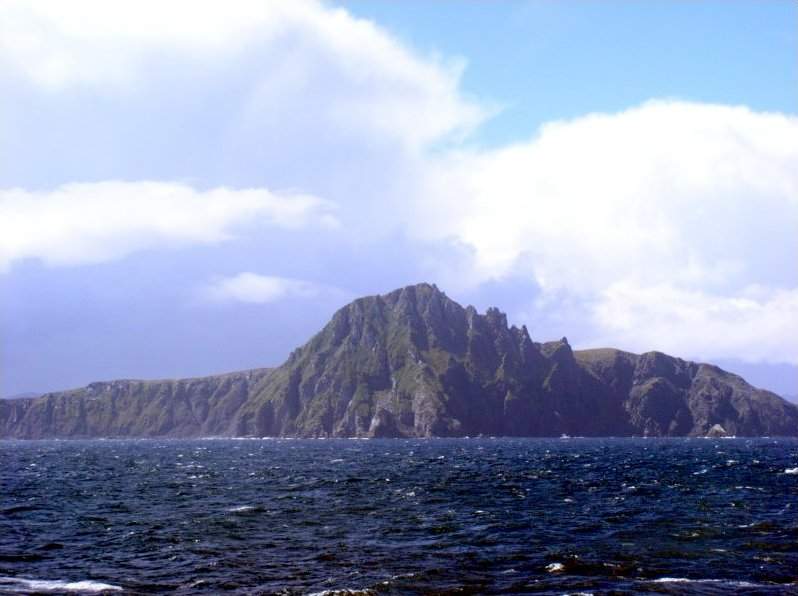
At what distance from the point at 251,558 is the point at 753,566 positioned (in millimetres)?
26339

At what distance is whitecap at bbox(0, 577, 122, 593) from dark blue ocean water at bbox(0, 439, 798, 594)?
0.11 metres

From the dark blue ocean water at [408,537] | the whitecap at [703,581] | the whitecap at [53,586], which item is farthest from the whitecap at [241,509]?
the whitecap at [703,581]

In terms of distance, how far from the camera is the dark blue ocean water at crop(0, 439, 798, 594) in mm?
35812

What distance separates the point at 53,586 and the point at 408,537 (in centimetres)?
2121

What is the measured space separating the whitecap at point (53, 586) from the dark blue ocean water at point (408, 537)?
114mm

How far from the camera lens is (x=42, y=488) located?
83.7 metres

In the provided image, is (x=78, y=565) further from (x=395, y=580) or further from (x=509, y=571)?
(x=509, y=571)

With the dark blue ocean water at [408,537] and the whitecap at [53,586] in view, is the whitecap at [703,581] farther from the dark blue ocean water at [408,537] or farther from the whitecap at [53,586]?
the whitecap at [53,586]

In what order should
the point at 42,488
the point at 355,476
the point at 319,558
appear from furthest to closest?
the point at 355,476 < the point at 42,488 < the point at 319,558

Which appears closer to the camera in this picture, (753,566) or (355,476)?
(753,566)

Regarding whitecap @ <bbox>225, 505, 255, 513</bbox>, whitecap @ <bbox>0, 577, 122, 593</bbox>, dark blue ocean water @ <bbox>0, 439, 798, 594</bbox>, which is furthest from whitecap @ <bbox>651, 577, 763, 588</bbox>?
whitecap @ <bbox>225, 505, 255, 513</bbox>

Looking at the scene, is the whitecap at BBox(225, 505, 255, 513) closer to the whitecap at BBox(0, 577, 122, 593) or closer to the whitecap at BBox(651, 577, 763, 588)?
the whitecap at BBox(0, 577, 122, 593)

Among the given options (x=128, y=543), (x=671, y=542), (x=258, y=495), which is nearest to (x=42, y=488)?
(x=258, y=495)

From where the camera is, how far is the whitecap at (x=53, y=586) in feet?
112
